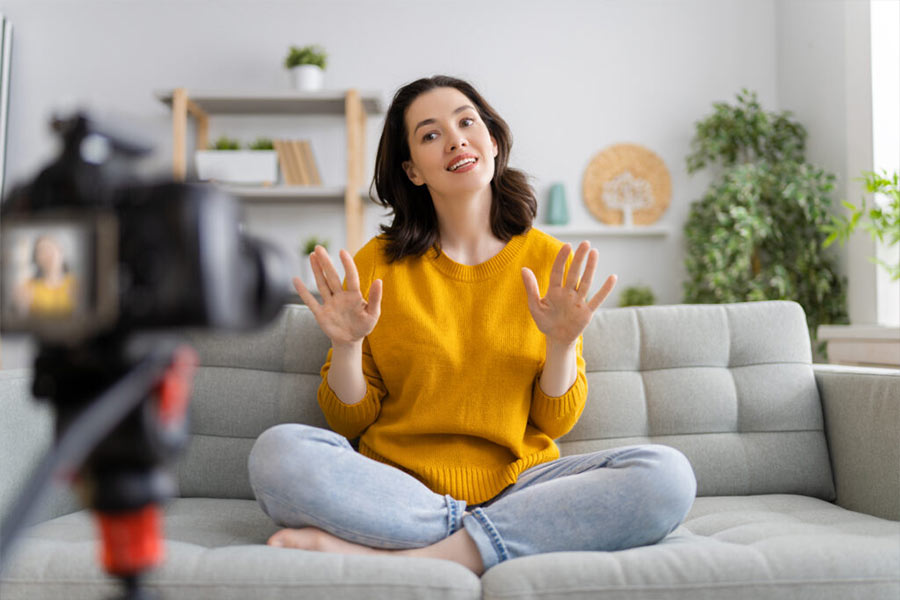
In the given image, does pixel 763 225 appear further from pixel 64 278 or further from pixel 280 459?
pixel 64 278

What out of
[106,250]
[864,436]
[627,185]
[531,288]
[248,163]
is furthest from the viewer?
[627,185]

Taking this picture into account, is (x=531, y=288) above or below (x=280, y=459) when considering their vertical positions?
above

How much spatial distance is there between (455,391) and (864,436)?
817mm

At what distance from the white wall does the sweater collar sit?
2003mm

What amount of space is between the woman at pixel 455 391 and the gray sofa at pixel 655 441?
0.28 feet

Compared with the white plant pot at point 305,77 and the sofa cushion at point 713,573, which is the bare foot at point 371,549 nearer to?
the sofa cushion at point 713,573

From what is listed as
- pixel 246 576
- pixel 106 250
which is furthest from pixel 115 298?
pixel 246 576

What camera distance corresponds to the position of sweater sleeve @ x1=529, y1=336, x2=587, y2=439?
4.50 ft

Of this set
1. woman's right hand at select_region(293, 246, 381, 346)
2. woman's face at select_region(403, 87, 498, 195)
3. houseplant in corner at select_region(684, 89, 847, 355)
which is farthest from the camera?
houseplant in corner at select_region(684, 89, 847, 355)

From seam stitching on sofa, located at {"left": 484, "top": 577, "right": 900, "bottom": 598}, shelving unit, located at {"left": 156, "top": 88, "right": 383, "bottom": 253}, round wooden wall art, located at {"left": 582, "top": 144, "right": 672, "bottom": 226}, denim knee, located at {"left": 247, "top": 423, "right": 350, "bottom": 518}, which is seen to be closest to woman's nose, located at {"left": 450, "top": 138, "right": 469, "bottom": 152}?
denim knee, located at {"left": 247, "top": 423, "right": 350, "bottom": 518}

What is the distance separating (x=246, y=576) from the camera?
0.99 m

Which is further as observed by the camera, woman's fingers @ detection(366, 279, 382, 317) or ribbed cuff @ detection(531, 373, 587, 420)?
ribbed cuff @ detection(531, 373, 587, 420)

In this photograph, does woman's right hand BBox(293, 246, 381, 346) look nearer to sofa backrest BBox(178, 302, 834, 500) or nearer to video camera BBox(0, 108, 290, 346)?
sofa backrest BBox(178, 302, 834, 500)

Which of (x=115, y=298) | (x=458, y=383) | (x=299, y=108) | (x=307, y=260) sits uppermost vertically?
(x=299, y=108)
